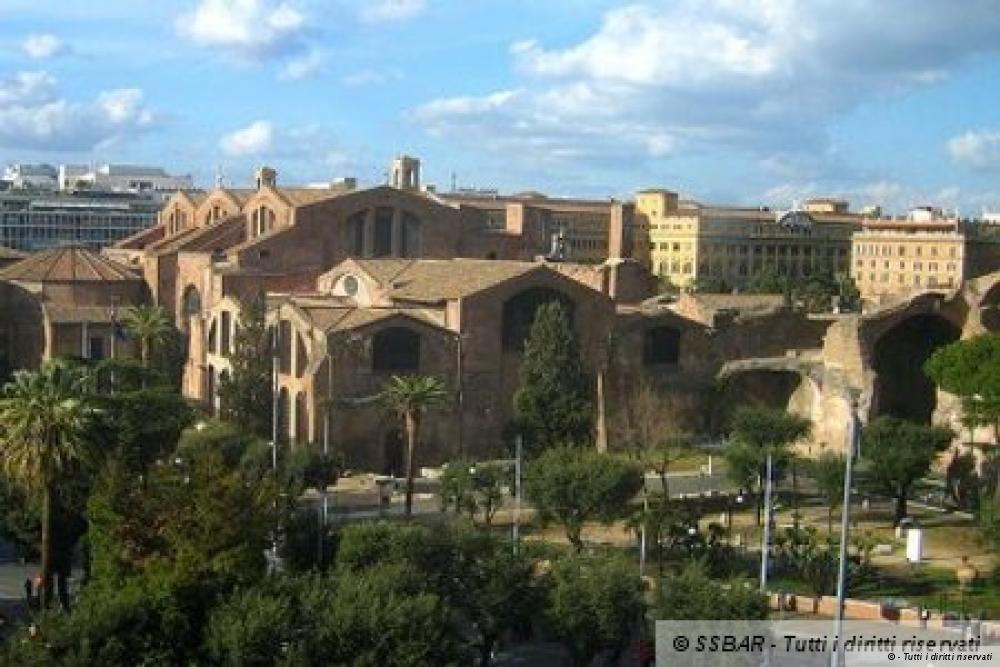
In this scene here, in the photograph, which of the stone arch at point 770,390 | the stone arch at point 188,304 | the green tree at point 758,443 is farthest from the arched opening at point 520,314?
the stone arch at point 188,304

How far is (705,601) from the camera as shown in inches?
1038

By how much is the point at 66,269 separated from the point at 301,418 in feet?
63.6

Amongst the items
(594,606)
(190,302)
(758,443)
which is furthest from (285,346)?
(594,606)

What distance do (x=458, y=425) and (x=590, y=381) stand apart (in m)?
5.77

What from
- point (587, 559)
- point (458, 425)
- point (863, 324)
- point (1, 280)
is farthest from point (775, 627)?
point (1, 280)

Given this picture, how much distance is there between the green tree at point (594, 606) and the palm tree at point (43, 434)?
1125 centimetres

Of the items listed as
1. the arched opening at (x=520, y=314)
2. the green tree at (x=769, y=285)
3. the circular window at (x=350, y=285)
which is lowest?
the arched opening at (x=520, y=314)

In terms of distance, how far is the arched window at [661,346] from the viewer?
62.4m

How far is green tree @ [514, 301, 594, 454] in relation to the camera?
5312 centimetres

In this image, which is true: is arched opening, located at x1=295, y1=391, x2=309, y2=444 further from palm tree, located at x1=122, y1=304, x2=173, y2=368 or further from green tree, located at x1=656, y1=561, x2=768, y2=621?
green tree, located at x1=656, y1=561, x2=768, y2=621

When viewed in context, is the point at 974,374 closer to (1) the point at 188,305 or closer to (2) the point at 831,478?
(2) the point at 831,478

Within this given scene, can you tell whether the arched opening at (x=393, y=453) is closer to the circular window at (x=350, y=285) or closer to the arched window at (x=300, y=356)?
the arched window at (x=300, y=356)

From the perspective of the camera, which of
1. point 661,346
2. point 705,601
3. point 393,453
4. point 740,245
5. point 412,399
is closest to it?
point 705,601

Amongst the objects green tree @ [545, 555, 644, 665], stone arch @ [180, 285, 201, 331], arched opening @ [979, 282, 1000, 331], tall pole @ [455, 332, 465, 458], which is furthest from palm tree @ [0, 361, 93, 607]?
arched opening @ [979, 282, 1000, 331]
